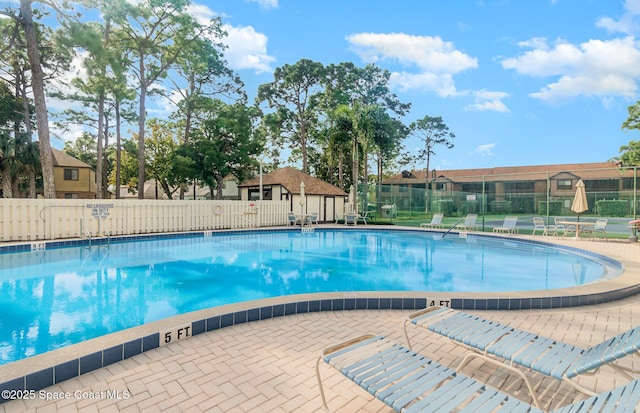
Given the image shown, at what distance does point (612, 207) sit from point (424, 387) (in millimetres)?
19119

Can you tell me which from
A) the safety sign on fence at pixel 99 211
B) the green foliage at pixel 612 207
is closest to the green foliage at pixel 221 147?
the safety sign on fence at pixel 99 211

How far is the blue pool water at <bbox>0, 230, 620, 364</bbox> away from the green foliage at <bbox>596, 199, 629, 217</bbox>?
5653mm

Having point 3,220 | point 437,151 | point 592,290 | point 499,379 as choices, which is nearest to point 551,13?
point 592,290

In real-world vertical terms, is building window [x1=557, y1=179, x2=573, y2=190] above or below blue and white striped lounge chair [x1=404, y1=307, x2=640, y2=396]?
above

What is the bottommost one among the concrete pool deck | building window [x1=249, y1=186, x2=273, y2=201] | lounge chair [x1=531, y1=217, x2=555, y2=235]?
the concrete pool deck

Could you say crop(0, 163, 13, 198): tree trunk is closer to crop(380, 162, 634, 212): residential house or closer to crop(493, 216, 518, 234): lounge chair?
crop(380, 162, 634, 212): residential house

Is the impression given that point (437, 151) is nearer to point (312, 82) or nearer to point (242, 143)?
point (312, 82)

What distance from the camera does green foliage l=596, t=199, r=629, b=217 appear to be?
1405 centimetres

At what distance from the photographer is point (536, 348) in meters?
2.42

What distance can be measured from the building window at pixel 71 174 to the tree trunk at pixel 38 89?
18751 mm

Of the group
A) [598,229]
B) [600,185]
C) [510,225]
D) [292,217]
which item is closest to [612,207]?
[598,229]

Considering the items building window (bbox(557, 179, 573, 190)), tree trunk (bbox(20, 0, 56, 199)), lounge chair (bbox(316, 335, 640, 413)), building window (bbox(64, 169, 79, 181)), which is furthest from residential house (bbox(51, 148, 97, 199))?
building window (bbox(557, 179, 573, 190))

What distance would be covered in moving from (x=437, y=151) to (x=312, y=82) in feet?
72.2

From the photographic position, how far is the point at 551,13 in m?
14.3
